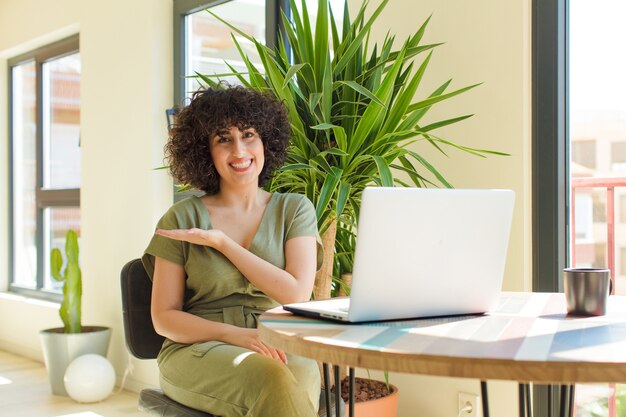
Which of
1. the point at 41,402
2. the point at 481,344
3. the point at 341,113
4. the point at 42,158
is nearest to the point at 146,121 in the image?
the point at 41,402

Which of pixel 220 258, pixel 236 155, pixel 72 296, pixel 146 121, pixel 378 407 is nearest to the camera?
pixel 220 258

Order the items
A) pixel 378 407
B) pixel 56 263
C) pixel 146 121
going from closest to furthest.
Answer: pixel 378 407 < pixel 146 121 < pixel 56 263

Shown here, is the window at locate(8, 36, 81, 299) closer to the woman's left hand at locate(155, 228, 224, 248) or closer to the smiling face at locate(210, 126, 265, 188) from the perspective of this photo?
the smiling face at locate(210, 126, 265, 188)

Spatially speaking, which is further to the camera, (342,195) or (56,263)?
(56,263)

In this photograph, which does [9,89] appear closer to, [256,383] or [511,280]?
[511,280]

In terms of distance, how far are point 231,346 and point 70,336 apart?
2.85 meters

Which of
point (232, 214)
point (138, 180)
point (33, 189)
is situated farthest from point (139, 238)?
point (232, 214)

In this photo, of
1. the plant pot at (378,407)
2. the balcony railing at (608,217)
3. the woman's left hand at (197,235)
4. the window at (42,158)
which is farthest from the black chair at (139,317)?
the window at (42,158)

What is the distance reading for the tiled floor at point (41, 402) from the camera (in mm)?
3975

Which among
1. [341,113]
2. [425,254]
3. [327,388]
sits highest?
[341,113]

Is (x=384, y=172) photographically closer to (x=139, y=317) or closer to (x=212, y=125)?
(x=212, y=125)

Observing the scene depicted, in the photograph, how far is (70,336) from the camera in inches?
174

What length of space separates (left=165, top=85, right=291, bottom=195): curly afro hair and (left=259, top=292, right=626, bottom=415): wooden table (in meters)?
0.74

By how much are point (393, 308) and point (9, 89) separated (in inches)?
218
